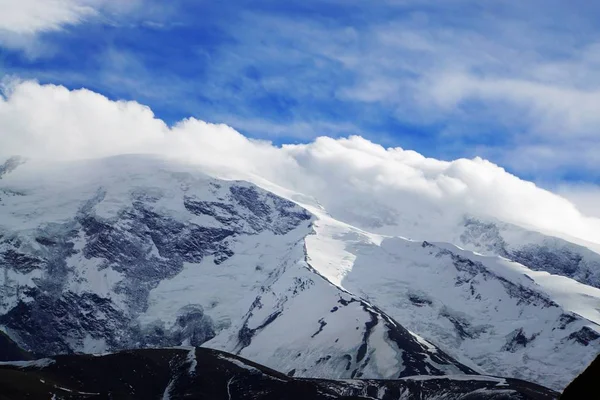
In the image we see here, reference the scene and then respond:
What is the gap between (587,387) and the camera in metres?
37.3

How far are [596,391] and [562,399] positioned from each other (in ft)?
5.17

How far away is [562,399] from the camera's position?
1486 inches

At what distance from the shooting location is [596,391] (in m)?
37.1

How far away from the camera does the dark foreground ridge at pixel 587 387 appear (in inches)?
1462

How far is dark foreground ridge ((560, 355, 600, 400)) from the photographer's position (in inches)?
1462
